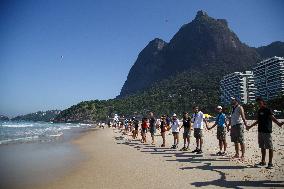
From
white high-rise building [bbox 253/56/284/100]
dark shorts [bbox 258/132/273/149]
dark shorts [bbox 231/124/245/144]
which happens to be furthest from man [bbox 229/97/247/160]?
white high-rise building [bbox 253/56/284/100]

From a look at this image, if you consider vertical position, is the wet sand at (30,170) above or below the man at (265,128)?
below

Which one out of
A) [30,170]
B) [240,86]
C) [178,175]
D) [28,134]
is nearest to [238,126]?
[178,175]

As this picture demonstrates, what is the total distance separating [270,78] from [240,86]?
1551 centimetres

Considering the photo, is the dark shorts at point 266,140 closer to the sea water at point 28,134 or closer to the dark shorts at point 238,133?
the dark shorts at point 238,133

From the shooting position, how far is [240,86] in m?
141

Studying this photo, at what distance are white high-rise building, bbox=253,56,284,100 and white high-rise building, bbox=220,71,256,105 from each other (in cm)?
470

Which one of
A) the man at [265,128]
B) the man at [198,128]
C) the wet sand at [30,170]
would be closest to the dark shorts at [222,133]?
the man at [198,128]

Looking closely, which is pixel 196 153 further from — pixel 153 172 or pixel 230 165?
pixel 153 172

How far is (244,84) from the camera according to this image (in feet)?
467

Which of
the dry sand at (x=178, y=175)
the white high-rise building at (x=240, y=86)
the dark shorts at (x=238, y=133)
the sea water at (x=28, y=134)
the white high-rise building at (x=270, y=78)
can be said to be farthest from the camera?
the white high-rise building at (x=240, y=86)

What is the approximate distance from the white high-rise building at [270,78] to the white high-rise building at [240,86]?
470 centimetres

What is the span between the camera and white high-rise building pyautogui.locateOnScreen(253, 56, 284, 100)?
12219 cm

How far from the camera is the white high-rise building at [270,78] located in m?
122

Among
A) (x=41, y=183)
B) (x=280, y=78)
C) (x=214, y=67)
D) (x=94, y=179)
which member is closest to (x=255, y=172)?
(x=94, y=179)
